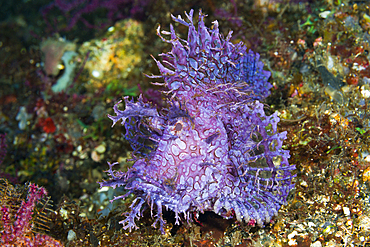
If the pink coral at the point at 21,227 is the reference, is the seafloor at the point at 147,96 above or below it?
above

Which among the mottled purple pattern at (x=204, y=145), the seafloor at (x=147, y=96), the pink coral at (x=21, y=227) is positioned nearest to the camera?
the mottled purple pattern at (x=204, y=145)

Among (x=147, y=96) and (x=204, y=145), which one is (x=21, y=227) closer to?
(x=204, y=145)

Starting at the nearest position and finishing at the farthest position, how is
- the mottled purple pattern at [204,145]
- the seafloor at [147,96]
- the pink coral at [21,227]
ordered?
the mottled purple pattern at [204,145], the pink coral at [21,227], the seafloor at [147,96]

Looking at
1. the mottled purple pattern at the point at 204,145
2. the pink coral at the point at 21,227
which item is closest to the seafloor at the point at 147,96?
the pink coral at the point at 21,227

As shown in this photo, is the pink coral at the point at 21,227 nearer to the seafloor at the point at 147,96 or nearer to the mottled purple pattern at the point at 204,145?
the seafloor at the point at 147,96

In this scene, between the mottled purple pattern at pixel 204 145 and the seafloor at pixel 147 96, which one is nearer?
the mottled purple pattern at pixel 204 145

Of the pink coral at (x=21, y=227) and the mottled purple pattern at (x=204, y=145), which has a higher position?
the mottled purple pattern at (x=204, y=145)
